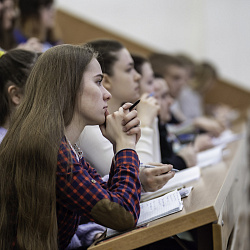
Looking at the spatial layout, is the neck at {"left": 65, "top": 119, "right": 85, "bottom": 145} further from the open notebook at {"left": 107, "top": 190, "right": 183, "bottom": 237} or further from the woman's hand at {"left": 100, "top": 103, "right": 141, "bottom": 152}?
the open notebook at {"left": 107, "top": 190, "right": 183, "bottom": 237}

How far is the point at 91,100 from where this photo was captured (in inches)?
42.1

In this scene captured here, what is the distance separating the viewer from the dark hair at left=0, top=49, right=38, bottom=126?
1.29m

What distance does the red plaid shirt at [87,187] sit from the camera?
98 centimetres

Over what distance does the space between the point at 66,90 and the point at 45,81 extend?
6 centimetres

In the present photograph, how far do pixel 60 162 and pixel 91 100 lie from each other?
18 cm

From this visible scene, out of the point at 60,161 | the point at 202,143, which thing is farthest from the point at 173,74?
the point at 60,161

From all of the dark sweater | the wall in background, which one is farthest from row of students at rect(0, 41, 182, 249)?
the wall in background

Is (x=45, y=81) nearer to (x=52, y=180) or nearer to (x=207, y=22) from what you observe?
(x=52, y=180)

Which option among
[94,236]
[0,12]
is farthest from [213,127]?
[94,236]

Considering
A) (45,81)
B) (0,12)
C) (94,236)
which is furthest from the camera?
(0,12)

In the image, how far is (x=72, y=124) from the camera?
1.07 m

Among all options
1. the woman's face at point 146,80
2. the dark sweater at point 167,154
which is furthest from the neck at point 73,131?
the woman's face at point 146,80

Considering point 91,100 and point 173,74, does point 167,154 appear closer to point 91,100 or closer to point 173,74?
point 91,100

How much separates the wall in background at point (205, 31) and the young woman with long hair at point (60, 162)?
3.44 m
